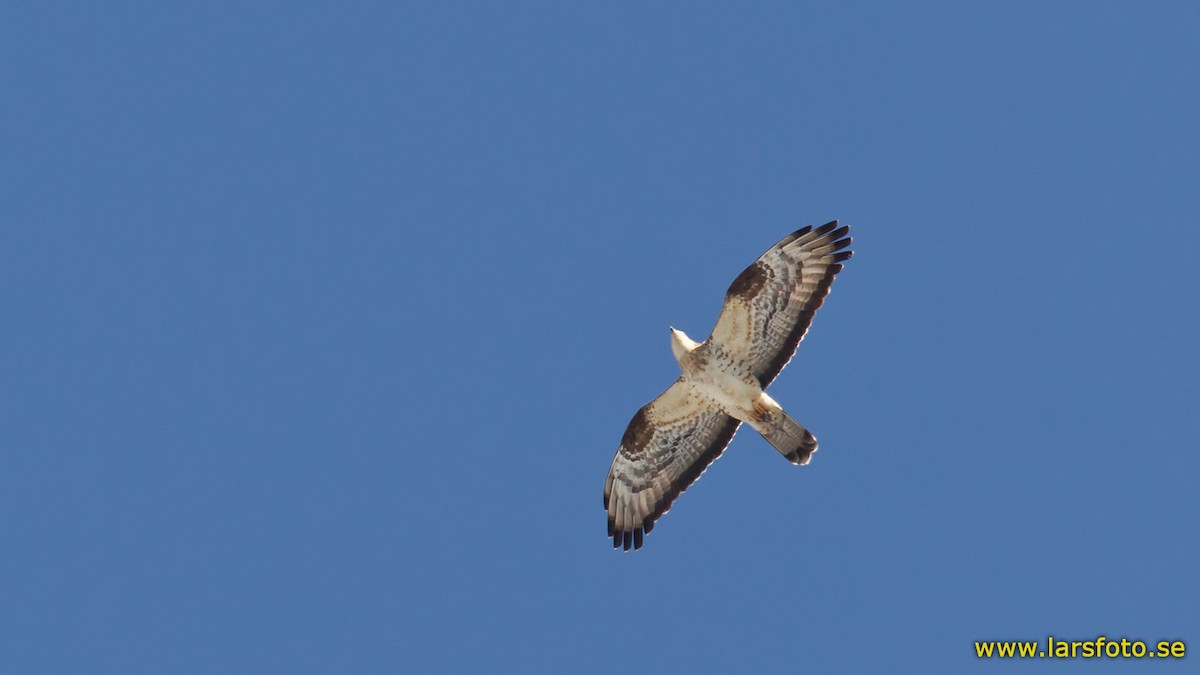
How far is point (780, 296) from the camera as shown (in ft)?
60.2

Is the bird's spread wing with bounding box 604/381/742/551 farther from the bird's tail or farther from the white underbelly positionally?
the bird's tail

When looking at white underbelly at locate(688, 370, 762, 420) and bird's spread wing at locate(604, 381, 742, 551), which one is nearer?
white underbelly at locate(688, 370, 762, 420)

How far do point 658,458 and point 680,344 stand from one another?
1809 mm

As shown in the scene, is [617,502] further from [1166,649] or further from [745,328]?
[1166,649]

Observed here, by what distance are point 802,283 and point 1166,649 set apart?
240 inches

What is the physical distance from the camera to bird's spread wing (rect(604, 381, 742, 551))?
755 inches

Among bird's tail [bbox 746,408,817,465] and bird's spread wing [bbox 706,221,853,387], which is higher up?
bird's spread wing [bbox 706,221,853,387]

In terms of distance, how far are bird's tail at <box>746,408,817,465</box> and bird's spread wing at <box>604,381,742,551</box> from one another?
2.61 ft

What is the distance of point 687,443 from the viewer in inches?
765

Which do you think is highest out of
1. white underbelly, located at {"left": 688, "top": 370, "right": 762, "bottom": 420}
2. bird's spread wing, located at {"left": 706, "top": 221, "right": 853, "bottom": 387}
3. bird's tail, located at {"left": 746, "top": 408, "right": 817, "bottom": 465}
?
bird's spread wing, located at {"left": 706, "top": 221, "right": 853, "bottom": 387}

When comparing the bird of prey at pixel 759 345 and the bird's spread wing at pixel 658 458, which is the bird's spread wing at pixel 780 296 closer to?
the bird of prey at pixel 759 345

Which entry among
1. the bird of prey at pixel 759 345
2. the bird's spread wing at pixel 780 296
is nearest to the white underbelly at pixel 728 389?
the bird of prey at pixel 759 345

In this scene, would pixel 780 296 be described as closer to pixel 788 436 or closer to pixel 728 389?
pixel 728 389

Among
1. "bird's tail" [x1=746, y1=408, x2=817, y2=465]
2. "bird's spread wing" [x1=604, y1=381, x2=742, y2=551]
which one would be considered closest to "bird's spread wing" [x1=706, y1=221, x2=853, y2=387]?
"bird's tail" [x1=746, y1=408, x2=817, y2=465]
